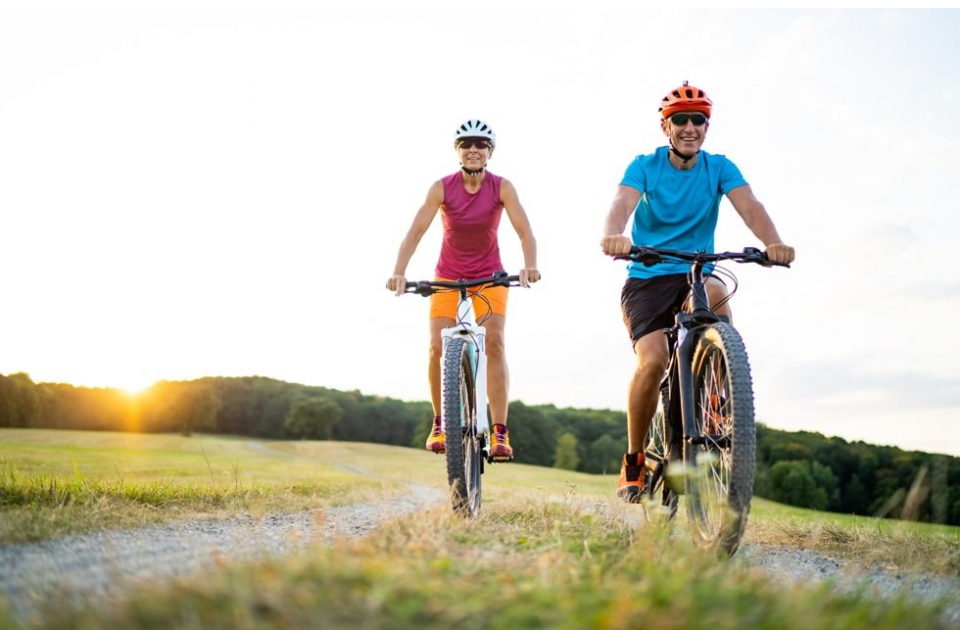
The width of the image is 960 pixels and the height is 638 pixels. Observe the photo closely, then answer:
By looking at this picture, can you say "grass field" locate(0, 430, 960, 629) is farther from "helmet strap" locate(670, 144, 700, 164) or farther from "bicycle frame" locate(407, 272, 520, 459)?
"helmet strap" locate(670, 144, 700, 164)

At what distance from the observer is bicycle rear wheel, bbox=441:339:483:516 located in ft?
16.9

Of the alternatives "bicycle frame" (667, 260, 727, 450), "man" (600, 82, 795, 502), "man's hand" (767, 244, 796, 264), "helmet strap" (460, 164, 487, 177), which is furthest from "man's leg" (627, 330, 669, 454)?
"helmet strap" (460, 164, 487, 177)

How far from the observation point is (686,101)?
4922 millimetres

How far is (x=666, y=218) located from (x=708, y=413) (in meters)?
1.48

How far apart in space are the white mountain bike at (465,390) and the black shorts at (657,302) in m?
1.11

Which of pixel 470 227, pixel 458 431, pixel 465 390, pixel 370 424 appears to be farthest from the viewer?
pixel 370 424

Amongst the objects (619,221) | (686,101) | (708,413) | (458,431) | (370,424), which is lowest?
(370,424)

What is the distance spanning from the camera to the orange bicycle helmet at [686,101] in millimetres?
4918

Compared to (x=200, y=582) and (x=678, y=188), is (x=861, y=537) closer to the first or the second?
(x=678, y=188)

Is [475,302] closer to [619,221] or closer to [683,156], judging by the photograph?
[619,221]

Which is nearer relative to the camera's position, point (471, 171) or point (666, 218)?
point (666, 218)

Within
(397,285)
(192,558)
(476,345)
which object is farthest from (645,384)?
(192,558)

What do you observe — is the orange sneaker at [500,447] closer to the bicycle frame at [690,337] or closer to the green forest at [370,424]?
the bicycle frame at [690,337]

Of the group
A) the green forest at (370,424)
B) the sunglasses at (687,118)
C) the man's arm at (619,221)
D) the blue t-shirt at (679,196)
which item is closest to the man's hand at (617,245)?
the man's arm at (619,221)
